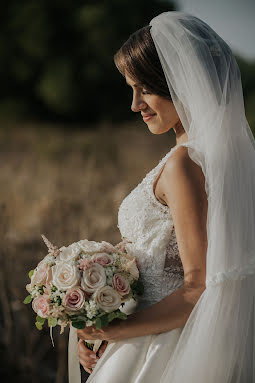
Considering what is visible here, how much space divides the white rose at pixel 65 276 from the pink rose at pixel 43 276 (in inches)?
1.4

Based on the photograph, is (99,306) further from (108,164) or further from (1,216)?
(108,164)

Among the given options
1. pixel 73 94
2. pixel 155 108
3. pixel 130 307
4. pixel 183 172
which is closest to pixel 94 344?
pixel 130 307

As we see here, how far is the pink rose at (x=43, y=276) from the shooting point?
1.93 metres

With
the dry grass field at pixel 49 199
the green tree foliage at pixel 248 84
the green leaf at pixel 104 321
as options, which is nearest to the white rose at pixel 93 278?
the green leaf at pixel 104 321

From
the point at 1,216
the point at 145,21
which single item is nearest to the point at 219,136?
the point at 1,216

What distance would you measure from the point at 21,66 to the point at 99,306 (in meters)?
17.1

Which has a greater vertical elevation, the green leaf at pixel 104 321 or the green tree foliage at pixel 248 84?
the green leaf at pixel 104 321

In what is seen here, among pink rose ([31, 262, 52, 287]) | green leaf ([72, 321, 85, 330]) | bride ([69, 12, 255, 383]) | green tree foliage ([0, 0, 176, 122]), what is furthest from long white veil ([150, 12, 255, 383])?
green tree foliage ([0, 0, 176, 122])

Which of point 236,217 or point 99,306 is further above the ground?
point 236,217

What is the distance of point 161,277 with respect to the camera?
6.59 ft

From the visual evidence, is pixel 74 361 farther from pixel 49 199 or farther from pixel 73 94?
pixel 73 94

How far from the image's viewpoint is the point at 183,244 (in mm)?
1758

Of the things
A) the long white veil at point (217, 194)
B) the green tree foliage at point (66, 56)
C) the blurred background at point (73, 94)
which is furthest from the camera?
the green tree foliage at point (66, 56)

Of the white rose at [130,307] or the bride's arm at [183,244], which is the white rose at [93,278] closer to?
the bride's arm at [183,244]
